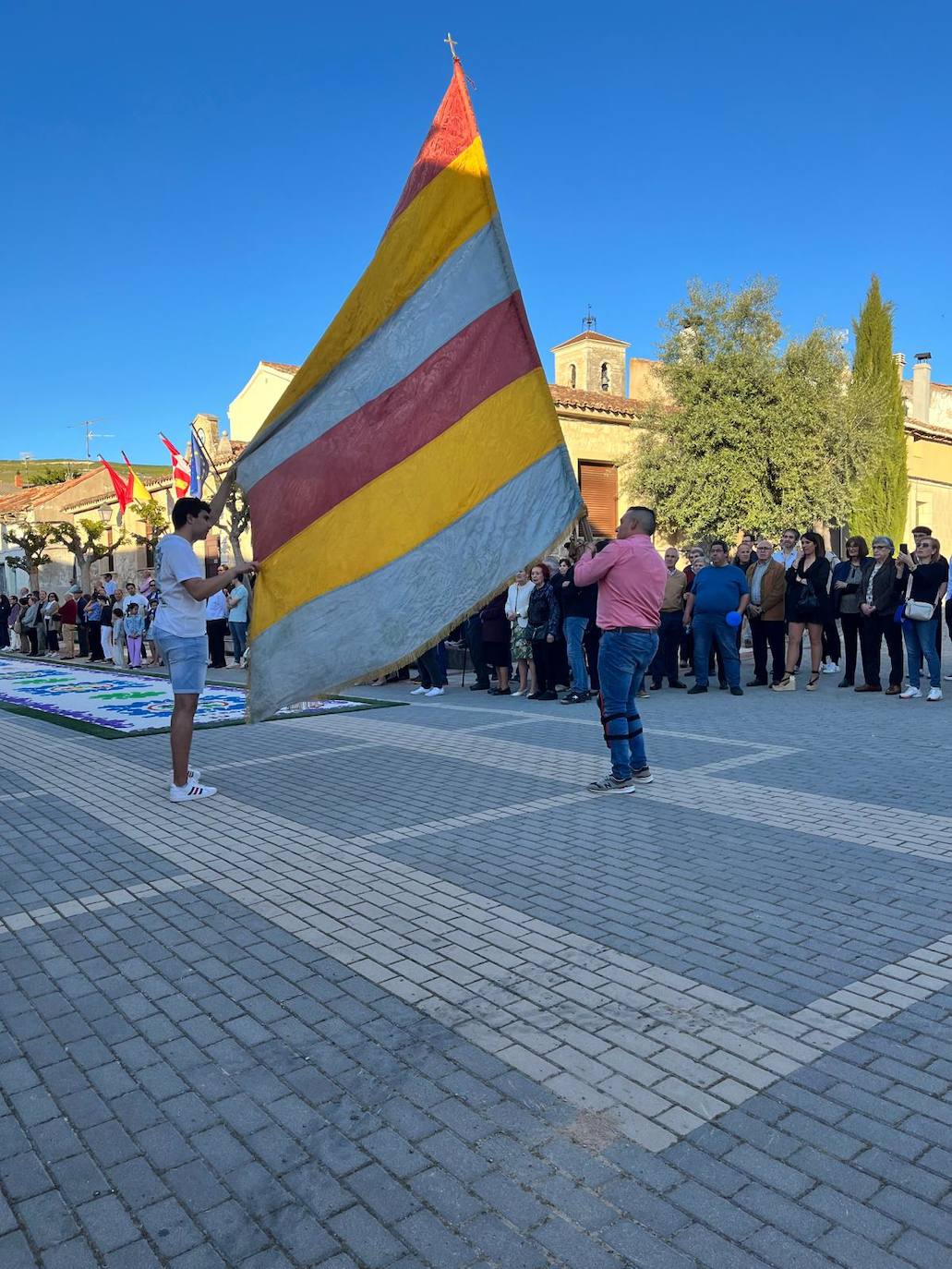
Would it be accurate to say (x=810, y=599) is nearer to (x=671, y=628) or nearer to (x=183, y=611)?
(x=671, y=628)

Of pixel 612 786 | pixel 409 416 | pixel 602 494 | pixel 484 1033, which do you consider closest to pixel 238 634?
pixel 612 786

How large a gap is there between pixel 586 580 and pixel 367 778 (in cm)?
245

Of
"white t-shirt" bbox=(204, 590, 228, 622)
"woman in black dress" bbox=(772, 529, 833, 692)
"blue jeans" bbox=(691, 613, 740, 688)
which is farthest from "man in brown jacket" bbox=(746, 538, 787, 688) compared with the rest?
"white t-shirt" bbox=(204, 590, 228, 622)

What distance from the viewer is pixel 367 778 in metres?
7.59

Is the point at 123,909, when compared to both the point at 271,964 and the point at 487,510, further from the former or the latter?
the point at 487,510

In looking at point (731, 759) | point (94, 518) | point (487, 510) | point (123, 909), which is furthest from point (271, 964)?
point (94, 518)

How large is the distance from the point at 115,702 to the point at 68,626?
37.3ft

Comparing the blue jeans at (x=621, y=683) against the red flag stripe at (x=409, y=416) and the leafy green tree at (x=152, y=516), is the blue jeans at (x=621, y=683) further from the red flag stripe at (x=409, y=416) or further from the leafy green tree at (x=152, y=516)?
the leafy green tree at (x=152, y=516)

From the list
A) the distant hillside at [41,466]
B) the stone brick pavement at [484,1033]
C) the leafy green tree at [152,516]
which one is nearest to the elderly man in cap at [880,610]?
the stone brick pavement at [484,1033]

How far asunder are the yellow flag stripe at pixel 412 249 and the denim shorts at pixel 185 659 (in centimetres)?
252

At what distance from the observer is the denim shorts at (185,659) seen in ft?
21.5

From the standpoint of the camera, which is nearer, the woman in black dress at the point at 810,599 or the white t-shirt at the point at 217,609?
the woman in black dress at the point at 810,599

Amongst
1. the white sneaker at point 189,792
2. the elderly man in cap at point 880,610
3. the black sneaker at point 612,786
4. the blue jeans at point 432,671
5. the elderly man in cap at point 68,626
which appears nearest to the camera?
the black sneaker at point 612,786

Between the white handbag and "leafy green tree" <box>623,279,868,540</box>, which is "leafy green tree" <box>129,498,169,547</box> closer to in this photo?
"leafy green tree" <box>623,279,868,540</box>
